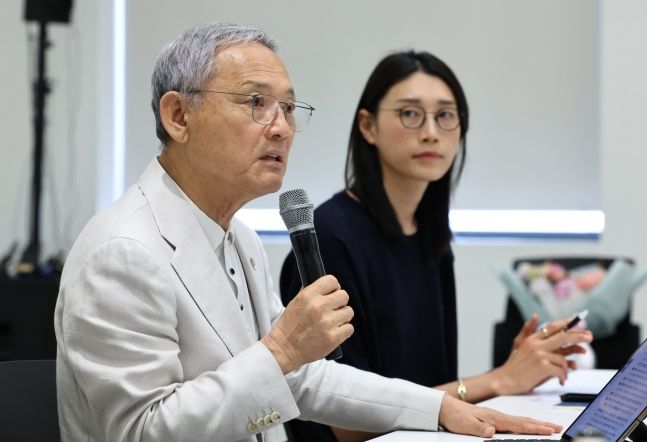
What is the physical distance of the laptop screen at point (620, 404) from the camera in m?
1.62

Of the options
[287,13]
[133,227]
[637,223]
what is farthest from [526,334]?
[287,13]

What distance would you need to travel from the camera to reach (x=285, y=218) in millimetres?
1732

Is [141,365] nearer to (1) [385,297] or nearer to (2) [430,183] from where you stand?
(1) [385,297]

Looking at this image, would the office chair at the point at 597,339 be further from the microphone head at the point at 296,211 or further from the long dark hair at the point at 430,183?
the microphone head at the point at 296,211

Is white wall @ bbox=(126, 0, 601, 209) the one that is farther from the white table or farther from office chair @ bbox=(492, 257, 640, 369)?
the white table

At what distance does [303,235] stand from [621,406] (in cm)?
63

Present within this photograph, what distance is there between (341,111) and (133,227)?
399cm

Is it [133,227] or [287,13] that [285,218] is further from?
[287,13]

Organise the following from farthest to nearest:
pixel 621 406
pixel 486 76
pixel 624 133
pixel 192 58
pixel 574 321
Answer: pixel 486 76, pixel 624 133, pixel 574 321, pixel 192 58, pixel 621 406

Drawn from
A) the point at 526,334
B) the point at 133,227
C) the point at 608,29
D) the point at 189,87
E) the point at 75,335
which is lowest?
the point at 526,334

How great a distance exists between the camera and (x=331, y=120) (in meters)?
5.59

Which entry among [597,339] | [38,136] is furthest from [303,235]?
[38,136]

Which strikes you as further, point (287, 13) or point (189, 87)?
point (287, 13)

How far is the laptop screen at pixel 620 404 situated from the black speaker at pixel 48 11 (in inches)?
187
